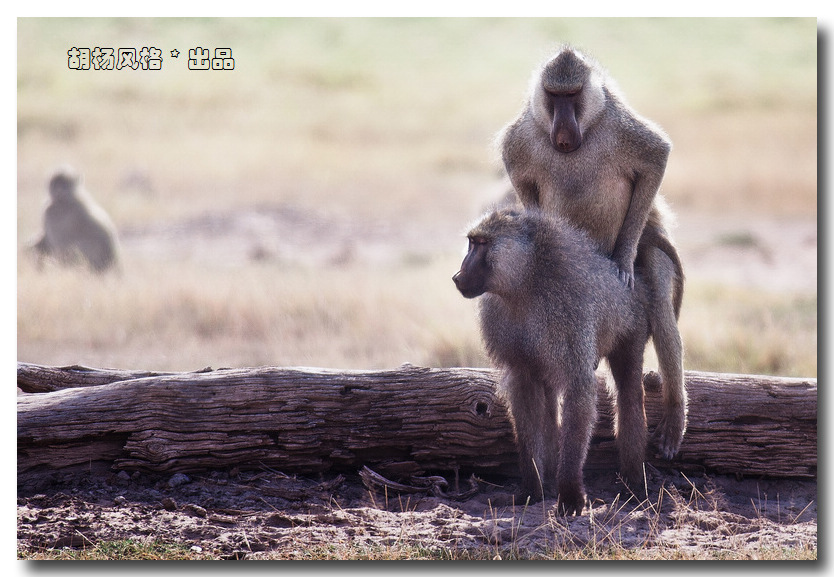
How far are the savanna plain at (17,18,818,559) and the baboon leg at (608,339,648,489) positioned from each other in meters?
0.25

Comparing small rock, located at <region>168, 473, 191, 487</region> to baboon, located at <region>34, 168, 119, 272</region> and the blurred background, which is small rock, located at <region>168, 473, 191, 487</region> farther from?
baboon, located at <region>34, 168, 119, 272</region>

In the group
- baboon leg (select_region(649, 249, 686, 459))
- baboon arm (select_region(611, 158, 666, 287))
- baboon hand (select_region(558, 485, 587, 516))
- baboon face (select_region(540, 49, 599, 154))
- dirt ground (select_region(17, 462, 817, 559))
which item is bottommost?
dirt ground (select_region(17, 462, 817, 559))

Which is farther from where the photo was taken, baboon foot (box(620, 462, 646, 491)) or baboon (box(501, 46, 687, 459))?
baboon foot (box(620, 462, 646, 491))

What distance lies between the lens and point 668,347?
5.81m

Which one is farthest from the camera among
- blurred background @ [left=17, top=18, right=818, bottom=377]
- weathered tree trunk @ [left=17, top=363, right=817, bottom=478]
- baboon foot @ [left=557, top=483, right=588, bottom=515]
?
blurred background @ [left=17, top=18, right=818, bottom=377]

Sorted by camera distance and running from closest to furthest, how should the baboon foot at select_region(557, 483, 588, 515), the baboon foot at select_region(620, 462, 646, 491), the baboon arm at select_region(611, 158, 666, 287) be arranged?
the baboon foot at select_region(557, 483, 588, 515), the baboon arm at select_region(611, 158, 666, 287), the baboon foot at select_region(620, 462, 646, 491)

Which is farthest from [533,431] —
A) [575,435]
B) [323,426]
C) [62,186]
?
[62,186]

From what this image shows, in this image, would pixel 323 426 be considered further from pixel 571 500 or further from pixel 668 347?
pixel 668 347

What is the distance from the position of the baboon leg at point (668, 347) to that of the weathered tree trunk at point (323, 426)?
0.29 meters

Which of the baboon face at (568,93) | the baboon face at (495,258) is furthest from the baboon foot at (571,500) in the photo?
the baboon face at (568,93)

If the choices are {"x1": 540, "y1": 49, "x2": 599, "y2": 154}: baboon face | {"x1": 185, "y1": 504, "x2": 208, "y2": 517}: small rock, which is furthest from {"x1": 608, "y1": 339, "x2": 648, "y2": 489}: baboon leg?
{"x1": 185, "y1": 504, "x2": 208, "y2": 517}: small rock

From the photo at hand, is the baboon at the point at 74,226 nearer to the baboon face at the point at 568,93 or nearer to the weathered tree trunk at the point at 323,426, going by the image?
the weathered tree trunk at the point at 323,426

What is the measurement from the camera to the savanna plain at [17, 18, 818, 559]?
5.65 meters

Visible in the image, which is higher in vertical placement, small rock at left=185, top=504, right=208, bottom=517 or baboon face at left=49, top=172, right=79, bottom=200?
baboon face at left=49, top=172, right=79, bottom=200
